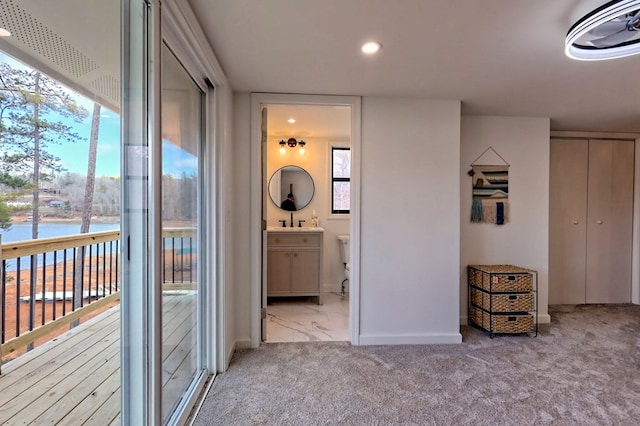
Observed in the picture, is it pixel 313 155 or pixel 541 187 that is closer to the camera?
pixel 541 187

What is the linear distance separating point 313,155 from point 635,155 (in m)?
4.24

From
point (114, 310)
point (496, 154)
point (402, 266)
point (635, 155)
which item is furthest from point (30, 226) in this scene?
point (635, 155)

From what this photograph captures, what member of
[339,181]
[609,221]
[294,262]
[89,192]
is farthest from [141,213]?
[609,221]

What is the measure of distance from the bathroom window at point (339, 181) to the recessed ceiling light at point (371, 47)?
2511 mm

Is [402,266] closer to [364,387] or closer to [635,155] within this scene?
[364,387]

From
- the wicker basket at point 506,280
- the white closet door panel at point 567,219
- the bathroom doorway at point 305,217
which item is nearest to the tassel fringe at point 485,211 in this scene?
the wicker basket at point 506,280

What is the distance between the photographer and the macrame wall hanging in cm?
334

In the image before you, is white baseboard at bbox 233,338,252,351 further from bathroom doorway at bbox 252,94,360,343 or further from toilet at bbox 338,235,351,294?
toilet at bbox 338,235,351,294

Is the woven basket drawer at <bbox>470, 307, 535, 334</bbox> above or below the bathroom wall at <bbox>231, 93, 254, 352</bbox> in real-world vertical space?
below

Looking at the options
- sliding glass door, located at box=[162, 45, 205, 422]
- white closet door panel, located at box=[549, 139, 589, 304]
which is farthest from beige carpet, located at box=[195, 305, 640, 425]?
white closet door panel, located at box=[549, 139, 589, 304]

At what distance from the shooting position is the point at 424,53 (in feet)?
6.54

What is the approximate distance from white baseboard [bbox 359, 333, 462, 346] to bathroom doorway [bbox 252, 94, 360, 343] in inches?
6.0

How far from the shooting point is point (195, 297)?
82.0 inches

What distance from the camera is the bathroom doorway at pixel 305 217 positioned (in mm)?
2838
